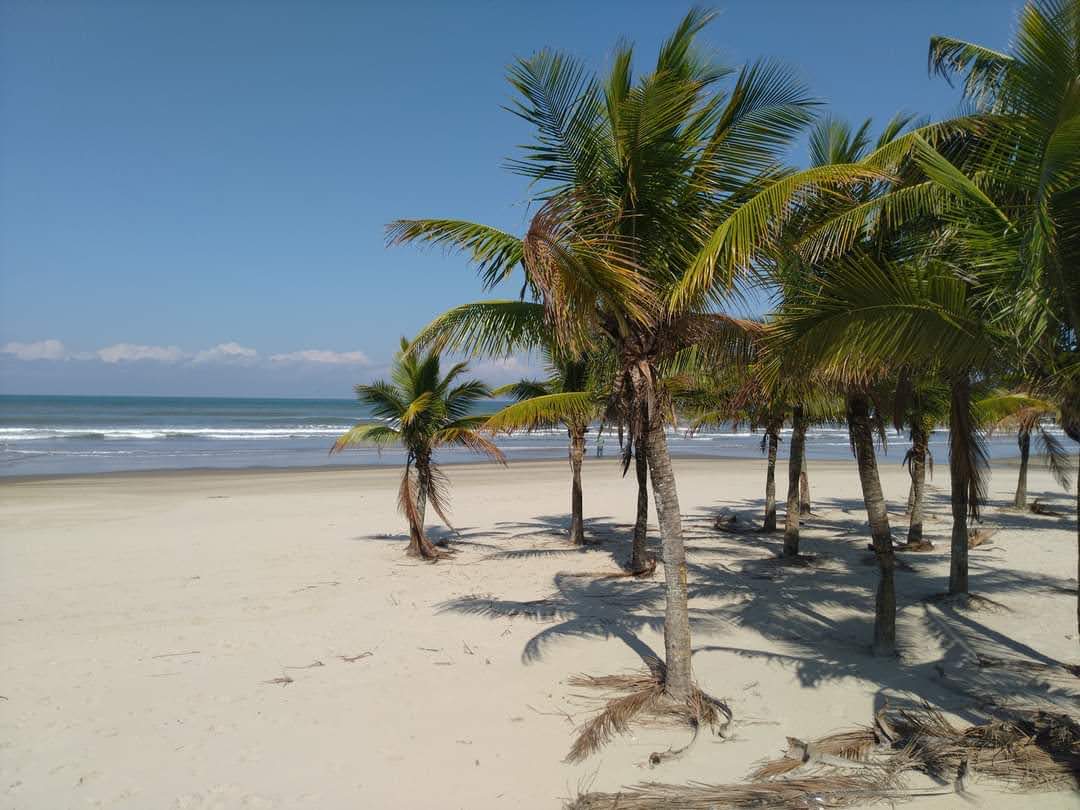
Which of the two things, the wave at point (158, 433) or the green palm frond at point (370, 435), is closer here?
the green palm frond at point (370, 435)

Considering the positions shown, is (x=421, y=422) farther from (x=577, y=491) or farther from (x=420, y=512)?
(x=577, y=491)

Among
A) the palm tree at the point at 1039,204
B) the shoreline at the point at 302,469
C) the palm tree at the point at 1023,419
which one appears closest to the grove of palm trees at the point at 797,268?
the palm tree at the point at 1039,204

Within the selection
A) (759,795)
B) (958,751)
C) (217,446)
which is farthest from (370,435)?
A: (217,446)

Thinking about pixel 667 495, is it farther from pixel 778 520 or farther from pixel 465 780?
pixel 778 520

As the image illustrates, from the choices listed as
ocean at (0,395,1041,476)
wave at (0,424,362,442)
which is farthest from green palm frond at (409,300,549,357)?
wave at (0,424,362,442)

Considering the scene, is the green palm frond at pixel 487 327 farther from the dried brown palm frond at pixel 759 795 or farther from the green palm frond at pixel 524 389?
the green palm frond at pixel 524 389

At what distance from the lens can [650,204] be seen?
545 cm

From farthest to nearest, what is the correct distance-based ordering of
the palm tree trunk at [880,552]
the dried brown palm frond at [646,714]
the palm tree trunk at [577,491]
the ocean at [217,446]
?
the ocean at [217,446] < the palm tree trunk at [577,491] < the palm tree trunk at [880,552] < the dried brown palm frond at [646,714]

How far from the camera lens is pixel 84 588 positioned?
9359 mm

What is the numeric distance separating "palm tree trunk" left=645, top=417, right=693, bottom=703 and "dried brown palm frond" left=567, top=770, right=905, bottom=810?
3.92 ft

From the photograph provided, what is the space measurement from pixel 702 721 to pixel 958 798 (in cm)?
166

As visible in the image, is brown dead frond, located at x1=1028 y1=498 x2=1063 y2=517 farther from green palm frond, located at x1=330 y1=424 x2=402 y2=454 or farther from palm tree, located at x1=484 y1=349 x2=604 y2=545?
green palm frond, located at x1=330 y1=424 x2=402 y2=454

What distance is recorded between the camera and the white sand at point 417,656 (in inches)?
185

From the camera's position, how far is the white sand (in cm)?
470
